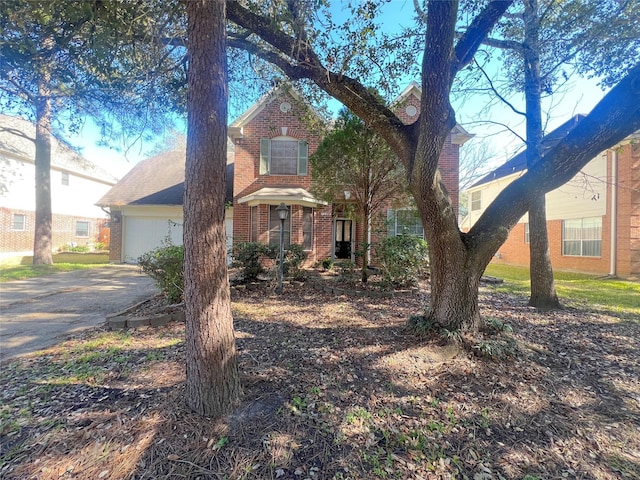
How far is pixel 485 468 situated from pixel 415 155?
10.4 feet

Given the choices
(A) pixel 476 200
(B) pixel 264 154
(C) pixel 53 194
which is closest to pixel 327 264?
(B) pixel 264 154

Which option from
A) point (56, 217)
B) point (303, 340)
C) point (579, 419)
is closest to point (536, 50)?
point (579, 419)

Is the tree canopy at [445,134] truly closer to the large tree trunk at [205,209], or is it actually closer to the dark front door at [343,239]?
the large tree trunk at [205,209]

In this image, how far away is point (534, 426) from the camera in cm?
258

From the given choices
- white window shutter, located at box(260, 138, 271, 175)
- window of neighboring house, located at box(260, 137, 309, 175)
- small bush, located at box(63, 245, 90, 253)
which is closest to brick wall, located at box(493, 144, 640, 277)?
window of neighboring house, located at box(260, 137, 309, 175)

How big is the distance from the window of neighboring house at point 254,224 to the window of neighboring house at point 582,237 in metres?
14.3

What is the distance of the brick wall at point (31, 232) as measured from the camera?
53.5 feet

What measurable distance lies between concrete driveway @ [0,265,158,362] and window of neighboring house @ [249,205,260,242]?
412cm

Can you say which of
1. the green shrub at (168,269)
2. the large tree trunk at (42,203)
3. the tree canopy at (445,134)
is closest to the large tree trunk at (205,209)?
the tree canopy at (445,134)

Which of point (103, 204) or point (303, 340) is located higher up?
point (103, 204)

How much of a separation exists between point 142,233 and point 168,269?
11359 mm

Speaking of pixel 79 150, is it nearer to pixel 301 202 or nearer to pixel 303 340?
pixel 301 202

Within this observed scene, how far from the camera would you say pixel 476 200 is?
21.3 m

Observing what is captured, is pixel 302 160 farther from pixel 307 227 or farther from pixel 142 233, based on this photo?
pixel 142 233
